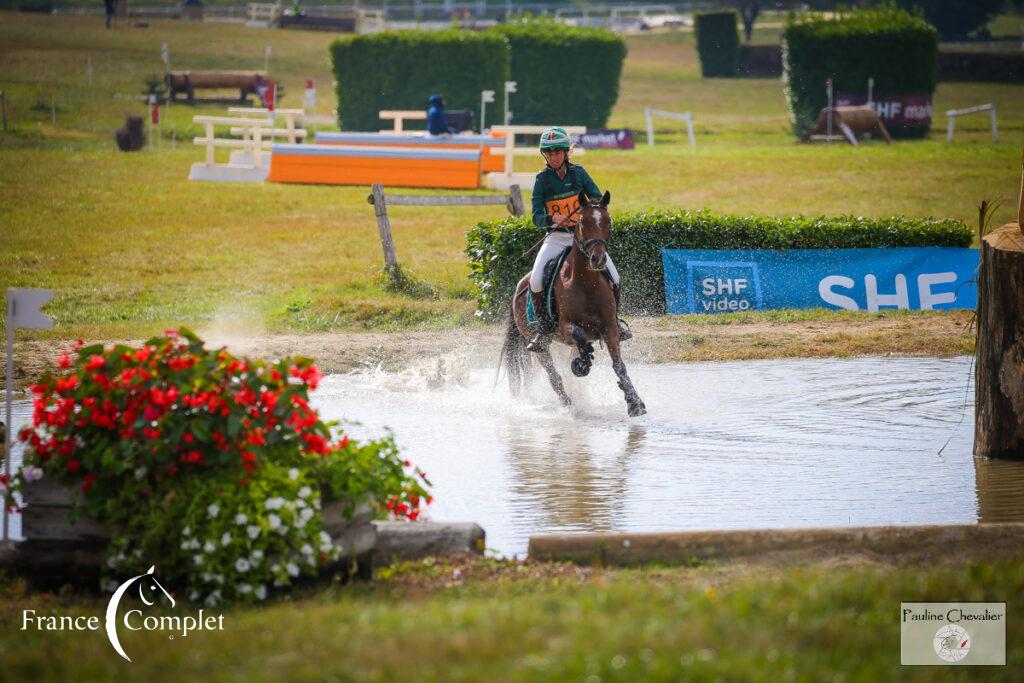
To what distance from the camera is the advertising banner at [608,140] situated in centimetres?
4112

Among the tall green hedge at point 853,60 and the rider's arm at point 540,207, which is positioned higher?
the tall green hedge at point 853,60

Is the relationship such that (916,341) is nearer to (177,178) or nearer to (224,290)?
(224,290)

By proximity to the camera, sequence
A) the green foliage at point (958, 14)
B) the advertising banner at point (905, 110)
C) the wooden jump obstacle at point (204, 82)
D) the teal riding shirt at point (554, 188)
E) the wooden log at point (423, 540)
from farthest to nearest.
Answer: the green foliage at point (958, 14) → the wooden jump obstacle at point (204, 82) → the advertising banner at point (905, 110) → the teal riding shirt at point (554, 188) → the wooden log at point (423, 540)

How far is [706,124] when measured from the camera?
51250 millimetres

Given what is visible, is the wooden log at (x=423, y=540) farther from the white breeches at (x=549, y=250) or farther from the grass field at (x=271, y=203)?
the grass field at (x=271, y=203)

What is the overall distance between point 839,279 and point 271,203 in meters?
14.4

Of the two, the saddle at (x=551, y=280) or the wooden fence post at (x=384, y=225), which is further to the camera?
the wooden fence post at (x=384, y=225)

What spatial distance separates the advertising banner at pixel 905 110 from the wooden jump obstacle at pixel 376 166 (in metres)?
19.3

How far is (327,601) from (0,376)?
8749 millimetres

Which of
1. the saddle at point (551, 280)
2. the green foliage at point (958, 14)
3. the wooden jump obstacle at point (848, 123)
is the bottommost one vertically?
the saddle at point (551, 280)

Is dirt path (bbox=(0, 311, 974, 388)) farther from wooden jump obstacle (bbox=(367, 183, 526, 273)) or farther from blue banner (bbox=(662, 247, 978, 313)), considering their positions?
wooden jump obstacle (bbox=(367, 183, 526, 273))

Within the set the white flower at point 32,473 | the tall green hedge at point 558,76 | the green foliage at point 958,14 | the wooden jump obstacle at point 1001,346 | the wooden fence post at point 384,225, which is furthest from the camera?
the green foliage at point 958,14

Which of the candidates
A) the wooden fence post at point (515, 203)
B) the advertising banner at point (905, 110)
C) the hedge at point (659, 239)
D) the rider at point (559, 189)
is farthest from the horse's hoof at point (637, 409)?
the advertising banner at point (905, 110)

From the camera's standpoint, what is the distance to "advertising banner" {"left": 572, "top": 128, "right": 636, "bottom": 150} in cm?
4112
